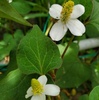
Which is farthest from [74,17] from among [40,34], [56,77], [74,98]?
[74,98]

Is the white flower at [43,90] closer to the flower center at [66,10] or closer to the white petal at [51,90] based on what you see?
the white petal at [51,90]

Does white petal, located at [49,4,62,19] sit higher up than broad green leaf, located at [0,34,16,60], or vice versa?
white petal, located at [49,4,62,19]

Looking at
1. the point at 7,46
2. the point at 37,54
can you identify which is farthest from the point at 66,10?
the point at 7,46

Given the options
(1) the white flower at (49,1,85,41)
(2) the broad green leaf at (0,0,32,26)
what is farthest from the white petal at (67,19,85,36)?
(2) the broad green leaf at (0,0,32,26)

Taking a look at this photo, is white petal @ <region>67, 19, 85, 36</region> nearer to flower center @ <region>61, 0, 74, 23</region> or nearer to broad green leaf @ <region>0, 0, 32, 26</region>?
flower center @ <region>61, 0, 74, 23</region>

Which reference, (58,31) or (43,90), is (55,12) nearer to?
(58,31)

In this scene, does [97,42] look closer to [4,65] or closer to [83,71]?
[83,71]

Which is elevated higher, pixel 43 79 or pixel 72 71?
pixel 43 79
